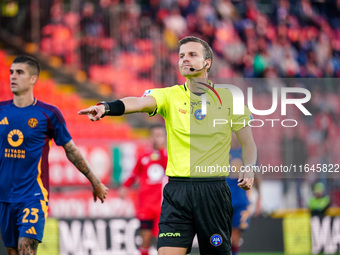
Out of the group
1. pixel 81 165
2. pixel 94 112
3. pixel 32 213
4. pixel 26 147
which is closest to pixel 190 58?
pixel 94 112

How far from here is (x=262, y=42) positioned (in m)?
16.3

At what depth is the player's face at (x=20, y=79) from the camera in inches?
235

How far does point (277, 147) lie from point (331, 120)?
86.6 inches

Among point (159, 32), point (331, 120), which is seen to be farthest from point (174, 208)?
point (159, 32)

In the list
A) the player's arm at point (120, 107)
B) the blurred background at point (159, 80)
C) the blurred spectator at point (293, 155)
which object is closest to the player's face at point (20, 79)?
the player's arm at point (120, 107)

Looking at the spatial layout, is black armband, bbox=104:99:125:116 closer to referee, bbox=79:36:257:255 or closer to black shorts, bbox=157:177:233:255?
referee, bbox=79:36:257:255

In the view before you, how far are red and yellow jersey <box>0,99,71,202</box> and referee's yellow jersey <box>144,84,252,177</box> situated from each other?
4.69ft

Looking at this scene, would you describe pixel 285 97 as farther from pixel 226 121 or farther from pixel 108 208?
pixel 226 121

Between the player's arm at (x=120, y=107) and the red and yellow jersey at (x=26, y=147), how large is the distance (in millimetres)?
1481

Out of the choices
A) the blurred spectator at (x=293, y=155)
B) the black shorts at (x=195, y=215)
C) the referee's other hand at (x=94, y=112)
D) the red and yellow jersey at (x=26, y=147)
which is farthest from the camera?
the blurred spectator at (x=293, y=155)

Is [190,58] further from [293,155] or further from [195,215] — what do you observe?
[293,155]

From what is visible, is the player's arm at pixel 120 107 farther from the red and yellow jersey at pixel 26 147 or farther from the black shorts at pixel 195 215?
the red and yellow jersey at pixel 26 147

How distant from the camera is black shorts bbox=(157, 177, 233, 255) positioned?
477 cm

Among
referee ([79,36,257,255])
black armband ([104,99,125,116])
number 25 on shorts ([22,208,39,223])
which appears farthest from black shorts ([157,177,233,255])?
number 25 on shorts ([22,208,39,223])
